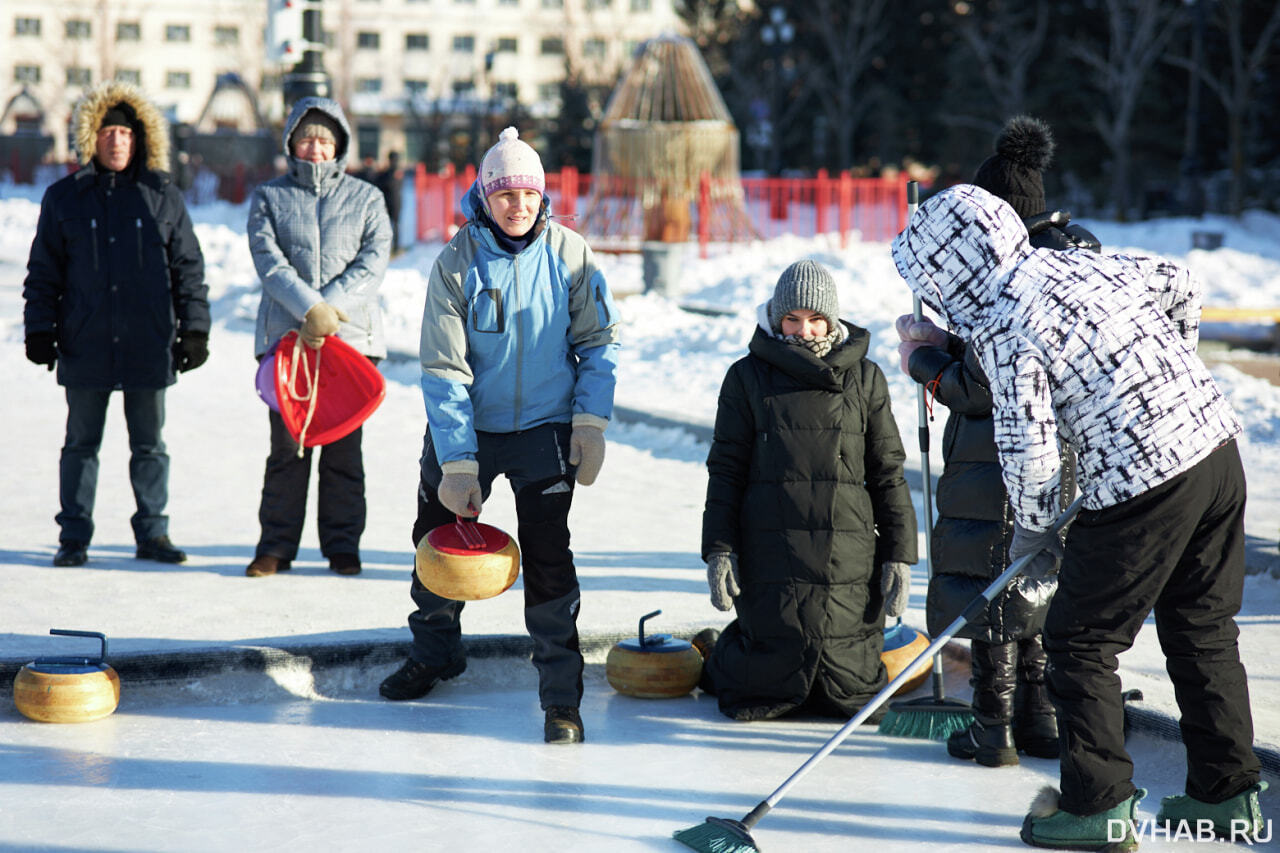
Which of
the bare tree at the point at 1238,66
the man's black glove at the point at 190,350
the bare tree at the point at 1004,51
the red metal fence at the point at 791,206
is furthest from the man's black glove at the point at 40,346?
the bare tree at the point at 1004,51

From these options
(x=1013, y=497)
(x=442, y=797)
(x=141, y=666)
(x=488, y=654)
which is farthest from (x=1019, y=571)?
(x=141, y=666)

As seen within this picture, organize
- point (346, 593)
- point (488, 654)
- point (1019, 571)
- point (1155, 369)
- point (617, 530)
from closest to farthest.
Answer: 1. point (1155, 369)
2. point (1019, 571)
3. point (488, 654)
4. point (346, 593)
5. point (617, 530)

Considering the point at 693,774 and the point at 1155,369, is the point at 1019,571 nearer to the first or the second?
the point at 1155,369

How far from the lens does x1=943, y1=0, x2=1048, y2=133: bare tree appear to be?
3350cm

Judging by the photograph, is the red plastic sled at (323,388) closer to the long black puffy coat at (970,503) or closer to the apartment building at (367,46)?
the long black puffy coat at (970,503)

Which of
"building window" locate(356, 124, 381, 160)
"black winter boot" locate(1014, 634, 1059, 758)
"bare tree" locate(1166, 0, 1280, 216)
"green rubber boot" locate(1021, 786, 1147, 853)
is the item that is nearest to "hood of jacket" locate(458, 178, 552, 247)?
"black winter boot" locate(1014, 634, 1059, 758)

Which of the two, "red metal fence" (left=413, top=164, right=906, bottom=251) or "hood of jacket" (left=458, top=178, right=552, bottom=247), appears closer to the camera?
"hood of jacket" (left=458, top=178, right=552, bottom=247)

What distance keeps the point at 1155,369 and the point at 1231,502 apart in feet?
1.21

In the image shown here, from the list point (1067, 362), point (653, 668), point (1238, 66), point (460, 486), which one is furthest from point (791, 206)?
point (1067, 362)

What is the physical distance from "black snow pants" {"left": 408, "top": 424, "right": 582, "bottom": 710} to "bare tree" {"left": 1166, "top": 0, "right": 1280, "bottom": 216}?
84.4 ft

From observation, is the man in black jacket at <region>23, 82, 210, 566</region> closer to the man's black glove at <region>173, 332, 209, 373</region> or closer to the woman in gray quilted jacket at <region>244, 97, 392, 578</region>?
the man's black glove at <region>173, 332, 209, 373</region>

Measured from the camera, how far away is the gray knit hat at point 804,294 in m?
4.24

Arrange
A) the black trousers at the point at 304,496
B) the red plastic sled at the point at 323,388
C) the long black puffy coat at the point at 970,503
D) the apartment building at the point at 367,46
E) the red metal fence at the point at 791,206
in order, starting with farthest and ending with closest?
1. the apartment building at the point at 367,46
2. the red metal fence at the point at 791,206
3. the black trousers at the point at 304,496
4. the red plastic sled at the point at 323,388
5. the long black puffy coat at the point at 970,503

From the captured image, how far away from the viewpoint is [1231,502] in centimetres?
325
